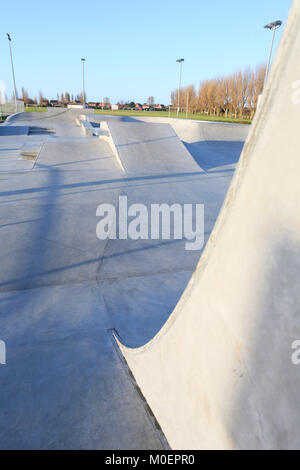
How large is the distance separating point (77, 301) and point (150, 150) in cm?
1197

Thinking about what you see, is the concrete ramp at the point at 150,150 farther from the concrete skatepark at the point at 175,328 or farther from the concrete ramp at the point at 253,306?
the concrete ramp at the point at 253,306

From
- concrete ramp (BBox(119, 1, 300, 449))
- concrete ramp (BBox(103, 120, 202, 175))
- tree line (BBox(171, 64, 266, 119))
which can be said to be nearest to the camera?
concrete ramp (BBox(119, 1, 300, 449))

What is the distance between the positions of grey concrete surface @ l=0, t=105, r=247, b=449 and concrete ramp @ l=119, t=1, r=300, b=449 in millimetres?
790

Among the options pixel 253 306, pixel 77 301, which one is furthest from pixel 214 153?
pixel 253 306

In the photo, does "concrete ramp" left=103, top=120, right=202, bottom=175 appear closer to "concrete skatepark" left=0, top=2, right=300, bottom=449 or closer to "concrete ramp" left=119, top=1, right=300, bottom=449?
"concrete skatepark" left=0, top=2, right=300, bottom=449

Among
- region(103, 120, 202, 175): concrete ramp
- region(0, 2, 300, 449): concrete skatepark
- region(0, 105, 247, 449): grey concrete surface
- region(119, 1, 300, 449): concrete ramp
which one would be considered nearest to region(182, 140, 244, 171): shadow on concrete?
region(103, 120, 202, 175): concrete ramp

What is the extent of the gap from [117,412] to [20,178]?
34.1ft

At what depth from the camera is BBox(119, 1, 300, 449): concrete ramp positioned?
1.42 meters

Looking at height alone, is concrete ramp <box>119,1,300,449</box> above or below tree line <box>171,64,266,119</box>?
below

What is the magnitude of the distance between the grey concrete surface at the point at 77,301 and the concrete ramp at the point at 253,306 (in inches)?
31.1

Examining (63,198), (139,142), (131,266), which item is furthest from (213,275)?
(139,142)

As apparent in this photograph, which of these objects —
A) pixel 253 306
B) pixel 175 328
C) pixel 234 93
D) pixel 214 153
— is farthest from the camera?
pixel 234 93

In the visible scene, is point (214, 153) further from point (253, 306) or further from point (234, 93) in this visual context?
point (234, 93)

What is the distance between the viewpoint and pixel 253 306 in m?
1.65
